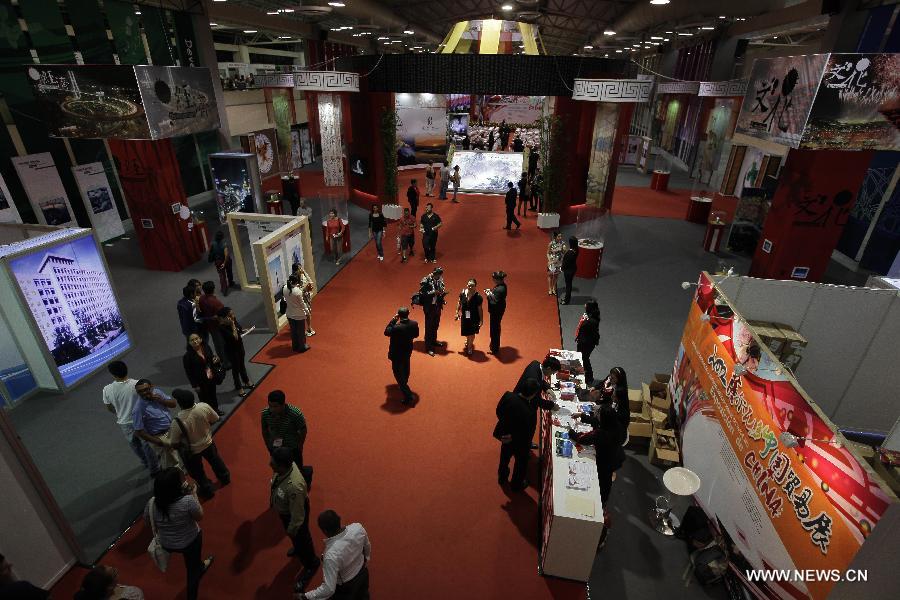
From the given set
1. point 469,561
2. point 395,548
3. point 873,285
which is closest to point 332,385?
point 395,548

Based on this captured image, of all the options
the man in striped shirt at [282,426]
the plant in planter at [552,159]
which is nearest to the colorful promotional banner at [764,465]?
the man in striped shirt at [282,426]

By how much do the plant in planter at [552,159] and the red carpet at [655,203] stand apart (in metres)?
3.83

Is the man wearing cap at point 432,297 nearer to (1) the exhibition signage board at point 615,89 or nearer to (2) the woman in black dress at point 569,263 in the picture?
(2) the woman in black dress at point 569,263

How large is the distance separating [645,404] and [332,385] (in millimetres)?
4258

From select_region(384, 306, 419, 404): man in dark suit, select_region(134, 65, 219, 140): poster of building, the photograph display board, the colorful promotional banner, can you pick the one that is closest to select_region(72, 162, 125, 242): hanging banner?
the photograph display board

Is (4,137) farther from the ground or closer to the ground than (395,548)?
farther from the ground

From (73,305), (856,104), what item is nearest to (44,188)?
(73,305)

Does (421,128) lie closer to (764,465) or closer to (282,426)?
(282,426)

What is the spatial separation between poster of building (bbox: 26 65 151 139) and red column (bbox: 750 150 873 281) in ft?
38.5

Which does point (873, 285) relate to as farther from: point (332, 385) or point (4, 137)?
point (4, 137)

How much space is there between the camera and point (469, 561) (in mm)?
4219

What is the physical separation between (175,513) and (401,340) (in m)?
2.92

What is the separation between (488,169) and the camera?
58.7ft

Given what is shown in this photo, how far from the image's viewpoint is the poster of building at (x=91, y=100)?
7387mm
